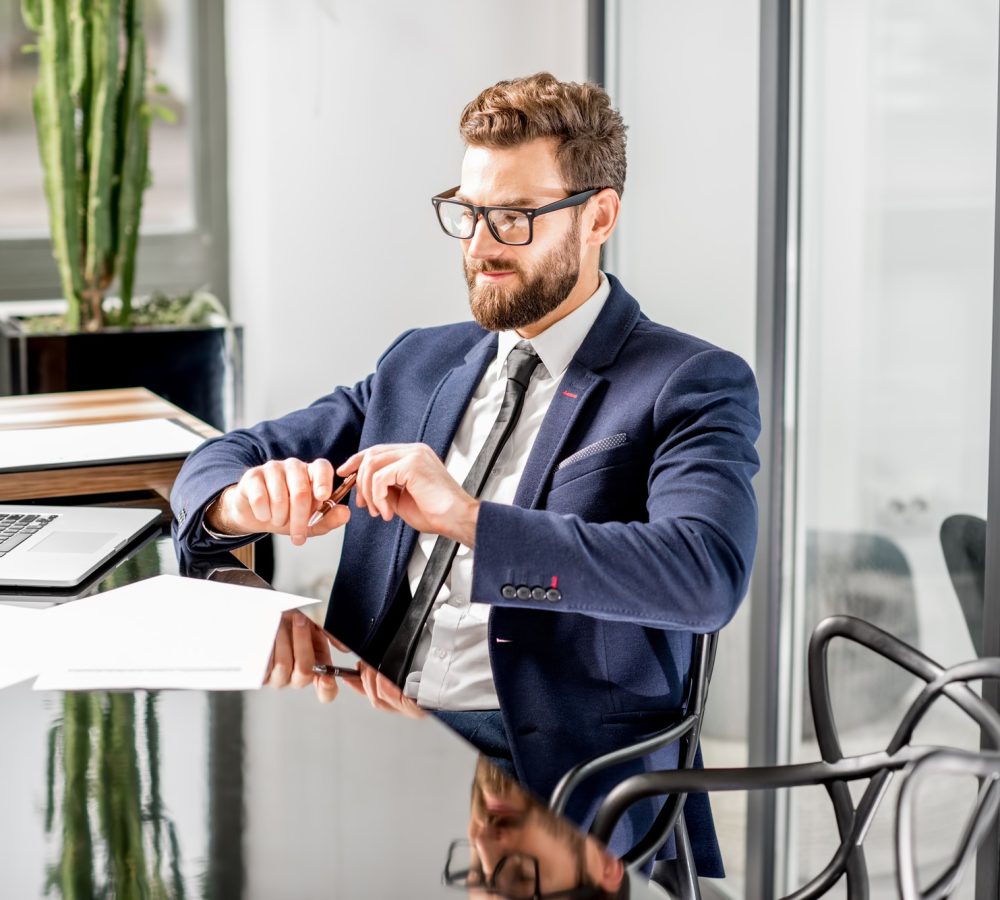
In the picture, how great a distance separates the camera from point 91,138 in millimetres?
3498

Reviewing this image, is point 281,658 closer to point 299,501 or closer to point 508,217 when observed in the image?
point 299,501

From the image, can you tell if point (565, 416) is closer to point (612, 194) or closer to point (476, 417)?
point (476, 417)

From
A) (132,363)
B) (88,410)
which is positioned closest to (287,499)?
(88,410)

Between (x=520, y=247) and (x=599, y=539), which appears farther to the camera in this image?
(x=520, y=247)

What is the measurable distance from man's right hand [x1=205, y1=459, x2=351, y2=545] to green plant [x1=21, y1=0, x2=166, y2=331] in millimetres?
2258

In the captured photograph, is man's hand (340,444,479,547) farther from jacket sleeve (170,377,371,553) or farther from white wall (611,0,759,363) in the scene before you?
white wall (611,0,759,363)

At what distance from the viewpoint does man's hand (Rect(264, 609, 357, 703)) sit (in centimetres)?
111

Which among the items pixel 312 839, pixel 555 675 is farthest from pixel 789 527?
pixel 312 839

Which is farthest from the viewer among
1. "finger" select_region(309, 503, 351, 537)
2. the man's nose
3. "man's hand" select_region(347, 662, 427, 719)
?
the man's nose

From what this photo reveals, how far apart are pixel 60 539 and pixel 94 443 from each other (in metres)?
0.41

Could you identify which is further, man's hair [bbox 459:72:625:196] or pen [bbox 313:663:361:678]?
man's hair [bbox 459:72:625:196]

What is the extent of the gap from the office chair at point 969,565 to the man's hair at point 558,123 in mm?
859

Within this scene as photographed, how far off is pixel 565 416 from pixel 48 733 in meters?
0.82

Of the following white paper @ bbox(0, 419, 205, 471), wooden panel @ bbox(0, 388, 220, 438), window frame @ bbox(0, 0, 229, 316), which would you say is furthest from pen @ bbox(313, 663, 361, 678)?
window frame @ bbox(0, 0, 229, 316)
